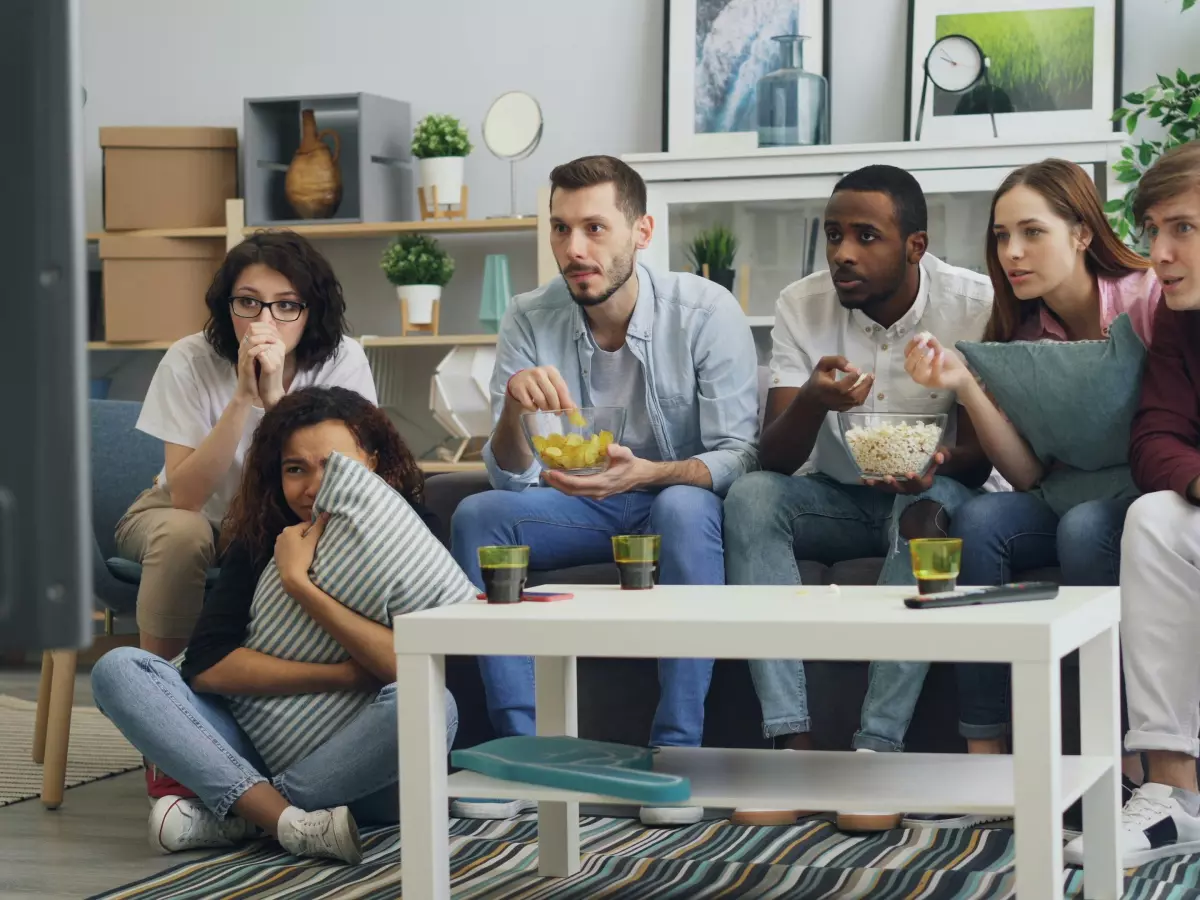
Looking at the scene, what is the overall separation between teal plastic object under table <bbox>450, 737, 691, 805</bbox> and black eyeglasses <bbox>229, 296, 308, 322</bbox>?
45.8 inches

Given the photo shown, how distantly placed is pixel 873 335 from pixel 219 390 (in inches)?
47.1

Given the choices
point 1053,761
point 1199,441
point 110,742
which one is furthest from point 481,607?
point 110,742

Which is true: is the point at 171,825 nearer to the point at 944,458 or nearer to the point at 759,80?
the point at 944,458

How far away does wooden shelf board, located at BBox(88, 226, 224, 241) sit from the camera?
4.58 meters

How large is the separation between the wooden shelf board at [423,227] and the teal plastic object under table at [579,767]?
2.68 metres

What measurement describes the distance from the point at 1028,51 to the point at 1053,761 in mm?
3051

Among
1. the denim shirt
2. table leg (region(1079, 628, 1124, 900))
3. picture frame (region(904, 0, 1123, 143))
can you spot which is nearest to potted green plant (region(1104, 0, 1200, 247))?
picture frame (region(904, 0, 1123, 143))

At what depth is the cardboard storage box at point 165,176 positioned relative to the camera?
4.61m

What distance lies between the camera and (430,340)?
14.5 ft

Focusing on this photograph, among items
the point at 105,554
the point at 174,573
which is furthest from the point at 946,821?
the point at 105,554

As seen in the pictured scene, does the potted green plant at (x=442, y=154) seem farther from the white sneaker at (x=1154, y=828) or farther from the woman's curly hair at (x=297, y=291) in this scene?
the white sneaker at (x=1154, y=828)

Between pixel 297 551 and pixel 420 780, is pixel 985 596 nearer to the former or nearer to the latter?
pixel 420 780

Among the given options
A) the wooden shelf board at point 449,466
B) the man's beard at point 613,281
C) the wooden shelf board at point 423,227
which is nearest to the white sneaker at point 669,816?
the man's beard at point 613,281

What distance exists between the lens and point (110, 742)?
339cm
